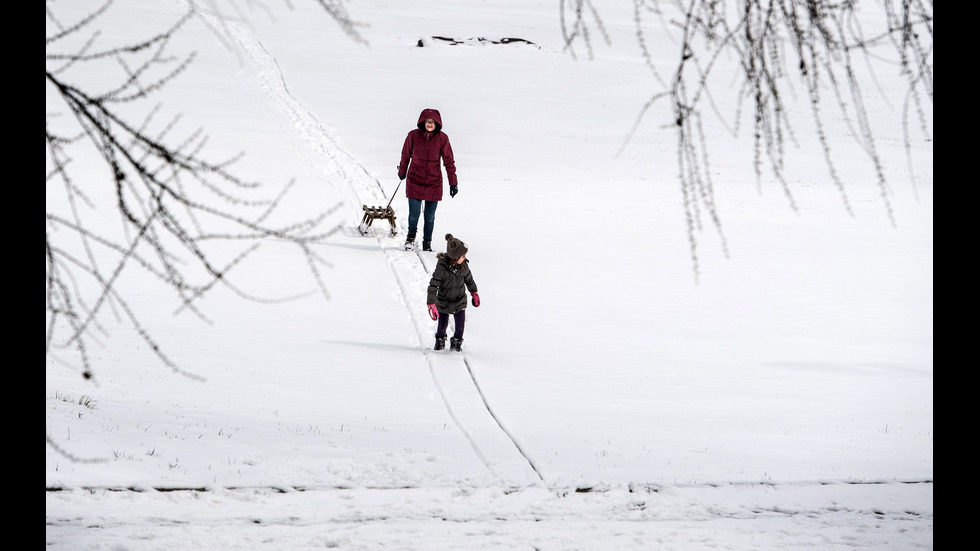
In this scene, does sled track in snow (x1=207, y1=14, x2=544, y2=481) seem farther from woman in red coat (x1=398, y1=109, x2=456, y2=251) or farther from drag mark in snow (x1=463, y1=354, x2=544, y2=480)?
woman in red coat (x1=398, y1=109, x2=456, y2=251)

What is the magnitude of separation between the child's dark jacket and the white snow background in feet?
1.93

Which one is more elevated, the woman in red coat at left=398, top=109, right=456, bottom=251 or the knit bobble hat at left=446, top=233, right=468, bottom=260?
the woman in red coat at left=398, top=109, right=456, bottom=251

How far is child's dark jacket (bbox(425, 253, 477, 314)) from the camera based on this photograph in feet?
30.4

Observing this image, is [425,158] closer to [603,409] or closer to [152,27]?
[603,409]

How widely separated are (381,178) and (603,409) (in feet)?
39.4

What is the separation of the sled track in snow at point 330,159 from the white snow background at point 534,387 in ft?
0.22

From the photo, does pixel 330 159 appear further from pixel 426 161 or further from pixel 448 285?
pixel 448 285

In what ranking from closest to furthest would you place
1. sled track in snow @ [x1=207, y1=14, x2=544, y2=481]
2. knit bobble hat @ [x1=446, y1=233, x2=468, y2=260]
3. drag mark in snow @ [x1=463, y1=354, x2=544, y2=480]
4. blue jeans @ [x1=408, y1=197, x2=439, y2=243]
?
1. drag mark in snow @ [x1=463, y1=354, x2=544, y2=480]
2. sled track in snow @ [x1=207, y1=14, x2=544, y2=481]
3. knit bobble hat @ [x1=446, y1=233, x2=468, y2=260]
4. blue jeans @ [x1=408, y1=197, x2=439, y2=243]

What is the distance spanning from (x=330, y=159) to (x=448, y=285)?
43.2ft

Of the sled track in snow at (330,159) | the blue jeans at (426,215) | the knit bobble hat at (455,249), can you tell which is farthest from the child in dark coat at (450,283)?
Result: the blue jeans at (426,215)

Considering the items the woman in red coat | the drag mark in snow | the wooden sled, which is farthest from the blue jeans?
the drag mark in snow

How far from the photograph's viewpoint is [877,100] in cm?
3778

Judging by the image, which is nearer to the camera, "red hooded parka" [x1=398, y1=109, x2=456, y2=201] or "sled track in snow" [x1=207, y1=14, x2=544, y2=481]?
"sled track in snow" [x1=207, y1=14, x2=544, y2=481]

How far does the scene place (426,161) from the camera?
12672mm
